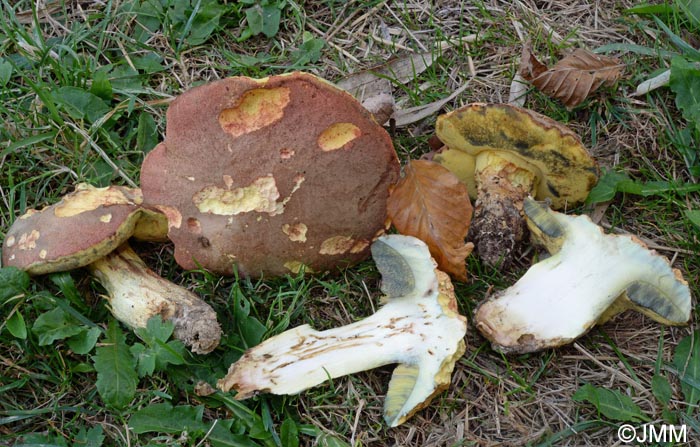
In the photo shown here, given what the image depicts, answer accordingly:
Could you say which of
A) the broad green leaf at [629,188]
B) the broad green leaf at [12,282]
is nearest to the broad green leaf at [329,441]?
the broad green leaf at [12,282]

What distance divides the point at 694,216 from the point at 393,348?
1141 millimetres

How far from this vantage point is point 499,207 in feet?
8.04

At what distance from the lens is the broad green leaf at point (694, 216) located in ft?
7.87

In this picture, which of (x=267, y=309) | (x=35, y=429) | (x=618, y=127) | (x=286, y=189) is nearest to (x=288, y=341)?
(x=267, y=309)

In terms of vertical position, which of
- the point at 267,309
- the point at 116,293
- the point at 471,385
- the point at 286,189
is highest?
the point at 286,189

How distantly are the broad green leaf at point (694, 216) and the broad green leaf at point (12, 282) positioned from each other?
2213mm

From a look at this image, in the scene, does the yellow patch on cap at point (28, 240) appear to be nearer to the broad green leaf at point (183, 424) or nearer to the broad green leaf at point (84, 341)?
the broad green leaf at point (84, 341)

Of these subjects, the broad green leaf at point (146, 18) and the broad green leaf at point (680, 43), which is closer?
the broad green leaf at point (680, 43)

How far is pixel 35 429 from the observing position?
221 cm

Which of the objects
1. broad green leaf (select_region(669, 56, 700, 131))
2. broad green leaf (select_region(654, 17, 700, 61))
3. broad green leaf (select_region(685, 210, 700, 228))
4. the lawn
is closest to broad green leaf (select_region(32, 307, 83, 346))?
the lawn

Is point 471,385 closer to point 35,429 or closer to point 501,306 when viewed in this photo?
point 501,306

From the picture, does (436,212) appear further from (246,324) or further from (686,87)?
(686,87)

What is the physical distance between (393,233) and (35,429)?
1.32 metres

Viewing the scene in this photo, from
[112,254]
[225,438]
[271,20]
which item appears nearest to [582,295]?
[225,438]
